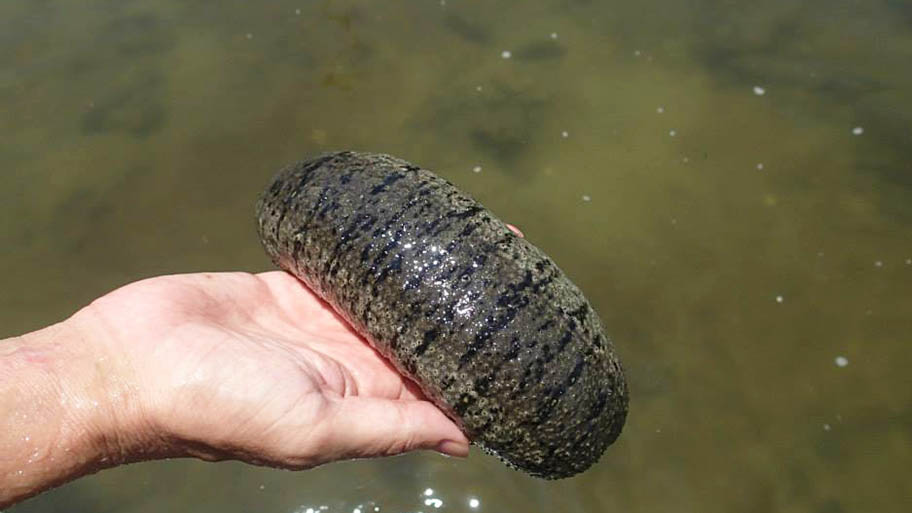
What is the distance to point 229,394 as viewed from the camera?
2.38 m

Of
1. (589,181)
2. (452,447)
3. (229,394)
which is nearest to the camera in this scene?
(229,394)

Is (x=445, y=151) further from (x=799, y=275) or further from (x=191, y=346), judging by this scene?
(x=191, y=346)

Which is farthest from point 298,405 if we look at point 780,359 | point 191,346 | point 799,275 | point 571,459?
point 799,275

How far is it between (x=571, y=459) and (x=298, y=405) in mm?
1020

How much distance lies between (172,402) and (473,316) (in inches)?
39.0

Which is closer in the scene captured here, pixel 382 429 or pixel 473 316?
pixel 382 429

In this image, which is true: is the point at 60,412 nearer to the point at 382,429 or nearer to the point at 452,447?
the point at 382,429

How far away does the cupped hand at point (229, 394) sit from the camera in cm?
237

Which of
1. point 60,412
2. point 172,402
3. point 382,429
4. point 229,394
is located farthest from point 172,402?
point 382,429

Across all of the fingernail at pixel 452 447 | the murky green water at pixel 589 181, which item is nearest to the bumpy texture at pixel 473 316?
the fingernail at pixel 452 447

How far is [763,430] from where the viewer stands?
3.48 metres

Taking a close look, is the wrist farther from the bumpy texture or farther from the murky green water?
the murky green water

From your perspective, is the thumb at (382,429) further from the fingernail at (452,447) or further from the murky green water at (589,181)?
the murky green water at (589,181)

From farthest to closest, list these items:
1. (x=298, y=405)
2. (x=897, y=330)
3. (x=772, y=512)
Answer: (x=897, y=330), (x=772, y=512), (x=298, y=405)
